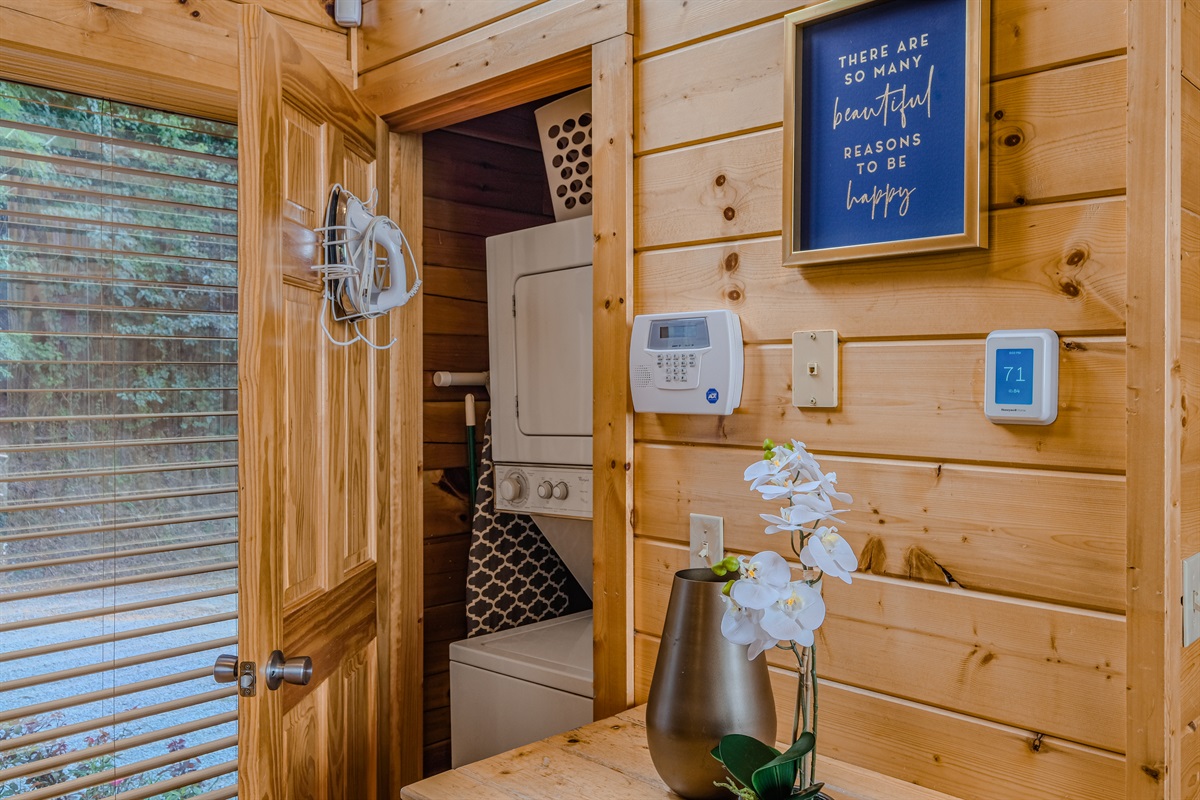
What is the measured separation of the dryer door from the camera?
7.31 feet

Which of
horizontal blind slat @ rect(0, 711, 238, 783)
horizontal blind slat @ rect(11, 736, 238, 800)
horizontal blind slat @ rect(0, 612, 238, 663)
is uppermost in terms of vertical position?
horizontal blind slat @ rect(0, 612, 238, 663)

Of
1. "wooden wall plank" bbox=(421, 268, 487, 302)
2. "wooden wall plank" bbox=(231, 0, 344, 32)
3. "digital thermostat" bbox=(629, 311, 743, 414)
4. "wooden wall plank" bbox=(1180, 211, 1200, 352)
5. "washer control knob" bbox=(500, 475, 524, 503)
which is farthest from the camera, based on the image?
"wooden wall plank" bbox=(421, 268, 487, 302)

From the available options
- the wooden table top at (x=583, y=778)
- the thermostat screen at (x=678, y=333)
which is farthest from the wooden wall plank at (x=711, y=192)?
the wooden table top at (x=583, y=778)

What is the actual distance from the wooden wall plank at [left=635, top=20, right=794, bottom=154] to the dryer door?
24.2 inches

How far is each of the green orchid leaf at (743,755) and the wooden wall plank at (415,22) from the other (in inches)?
57.0

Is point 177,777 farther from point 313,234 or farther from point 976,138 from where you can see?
point 976,138

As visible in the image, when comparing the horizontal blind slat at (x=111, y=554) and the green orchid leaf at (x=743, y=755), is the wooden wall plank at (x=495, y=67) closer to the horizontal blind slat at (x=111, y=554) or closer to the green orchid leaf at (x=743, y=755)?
the horizontal blind slat at (x=111, y=554)

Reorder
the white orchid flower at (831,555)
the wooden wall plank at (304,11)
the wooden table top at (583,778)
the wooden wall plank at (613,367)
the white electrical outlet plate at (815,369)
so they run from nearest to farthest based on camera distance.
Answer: the white orchid flower at (831,555)
the wooden table top at (583,778)
the white electrical outlet plate at (815,369)
the wooden wall plank at (613,367)
the wooden wall plank at (304,11)

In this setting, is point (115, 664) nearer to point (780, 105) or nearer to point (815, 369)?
point (815, 369)

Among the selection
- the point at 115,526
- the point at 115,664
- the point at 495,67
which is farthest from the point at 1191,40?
the point at 115,664

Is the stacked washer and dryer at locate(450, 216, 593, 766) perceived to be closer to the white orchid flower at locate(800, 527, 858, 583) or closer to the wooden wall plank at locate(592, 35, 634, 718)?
the wooden wall plank at locate(592, 35, 634, 718)

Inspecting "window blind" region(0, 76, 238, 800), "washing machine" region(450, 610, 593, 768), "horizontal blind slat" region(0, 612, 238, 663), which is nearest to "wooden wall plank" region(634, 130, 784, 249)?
"washing machine" region(450, 610, 593, 768)

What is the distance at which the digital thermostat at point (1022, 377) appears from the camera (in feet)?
3.81

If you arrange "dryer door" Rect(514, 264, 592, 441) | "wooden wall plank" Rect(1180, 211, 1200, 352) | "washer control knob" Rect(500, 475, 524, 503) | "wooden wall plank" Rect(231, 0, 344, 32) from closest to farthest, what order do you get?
"wooden wall plank" Rect(1180, 211, 1200, 352) < "wooden wall plank" Rect(231, 0, 344, 32) < "dryer door" Rect(514, 264, 592, 441) < "washer control knob" Rect(500, 475, 524, 503)
